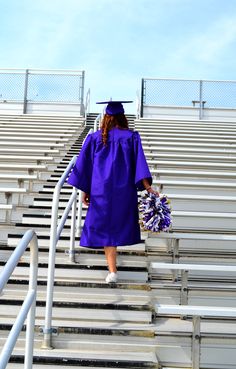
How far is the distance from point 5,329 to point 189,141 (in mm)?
6045

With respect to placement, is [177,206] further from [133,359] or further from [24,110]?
[24,110]

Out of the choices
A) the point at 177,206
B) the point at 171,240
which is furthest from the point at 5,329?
the point at 177,206

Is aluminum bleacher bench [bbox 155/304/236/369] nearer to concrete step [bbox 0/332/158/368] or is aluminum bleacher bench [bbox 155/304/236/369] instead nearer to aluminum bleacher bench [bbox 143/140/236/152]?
concrete step [bbox 0/332/158/368]

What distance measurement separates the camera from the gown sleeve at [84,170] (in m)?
3.34

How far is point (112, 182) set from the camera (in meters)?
3.28

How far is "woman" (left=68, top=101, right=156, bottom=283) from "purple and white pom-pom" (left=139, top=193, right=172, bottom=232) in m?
0.09

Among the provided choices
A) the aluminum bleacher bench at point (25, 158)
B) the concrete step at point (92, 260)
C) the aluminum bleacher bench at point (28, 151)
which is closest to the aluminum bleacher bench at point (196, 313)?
the concrete step at point (92, 260)

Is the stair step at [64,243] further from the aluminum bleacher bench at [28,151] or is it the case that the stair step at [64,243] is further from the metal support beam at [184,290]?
the aluminum bleacher bench at [28,151]

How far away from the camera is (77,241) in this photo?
398 centimetres

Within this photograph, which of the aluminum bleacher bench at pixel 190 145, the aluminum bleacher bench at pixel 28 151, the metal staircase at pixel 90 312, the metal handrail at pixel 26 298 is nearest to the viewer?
the metal handrail at pixel 26 298

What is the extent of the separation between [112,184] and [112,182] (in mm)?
14

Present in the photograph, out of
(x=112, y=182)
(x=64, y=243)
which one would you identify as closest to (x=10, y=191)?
(x=64, y=243)

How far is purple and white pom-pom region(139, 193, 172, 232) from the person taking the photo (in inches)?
132

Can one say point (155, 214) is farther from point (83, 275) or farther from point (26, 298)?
point (26, 298)
